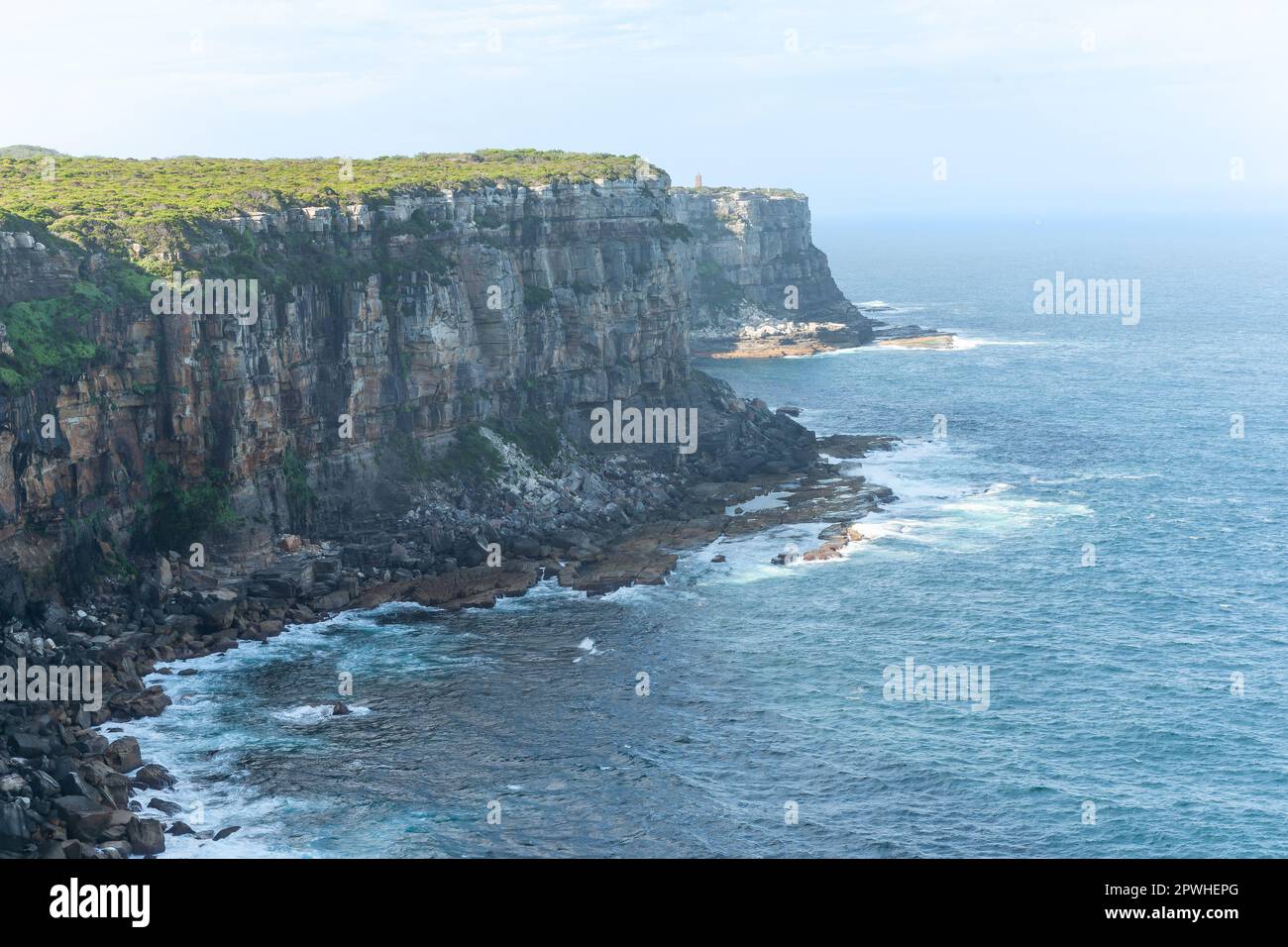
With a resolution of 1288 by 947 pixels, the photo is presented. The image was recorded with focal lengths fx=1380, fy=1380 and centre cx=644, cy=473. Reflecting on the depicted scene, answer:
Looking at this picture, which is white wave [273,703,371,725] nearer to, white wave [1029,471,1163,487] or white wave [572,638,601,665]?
white wave [572,638,601,665]

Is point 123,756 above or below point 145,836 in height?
above

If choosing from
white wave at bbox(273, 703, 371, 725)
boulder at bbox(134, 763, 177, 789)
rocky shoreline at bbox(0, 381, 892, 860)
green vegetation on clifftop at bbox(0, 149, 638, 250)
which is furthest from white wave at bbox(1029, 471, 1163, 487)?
boulder at bbox(134, 763, 177, 789)

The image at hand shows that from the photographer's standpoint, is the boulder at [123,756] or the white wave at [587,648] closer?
the boulder at [123,756]

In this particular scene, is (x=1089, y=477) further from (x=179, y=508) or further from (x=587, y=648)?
(x=179, y=508)

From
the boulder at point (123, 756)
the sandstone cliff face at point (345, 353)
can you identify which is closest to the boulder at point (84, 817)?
the boulder at point (123, 756)

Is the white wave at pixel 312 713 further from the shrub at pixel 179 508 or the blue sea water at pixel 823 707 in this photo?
the shrub at pixel 179 508

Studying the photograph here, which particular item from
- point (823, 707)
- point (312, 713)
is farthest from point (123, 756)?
point (823, 707)
